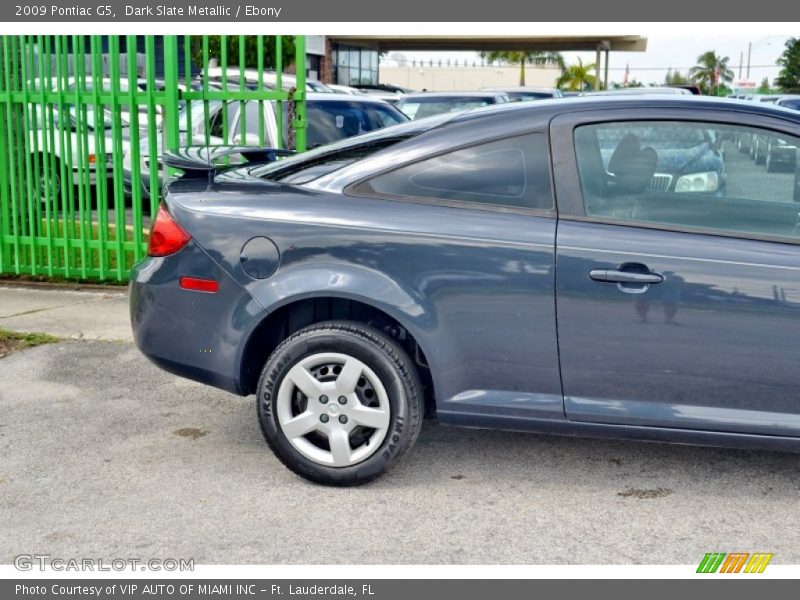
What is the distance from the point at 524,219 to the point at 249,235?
112 cm

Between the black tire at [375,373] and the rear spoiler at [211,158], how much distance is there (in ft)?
3.11

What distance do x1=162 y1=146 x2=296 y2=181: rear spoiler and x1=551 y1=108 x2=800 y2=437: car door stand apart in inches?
62.4

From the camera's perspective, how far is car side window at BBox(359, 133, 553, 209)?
4.07 m

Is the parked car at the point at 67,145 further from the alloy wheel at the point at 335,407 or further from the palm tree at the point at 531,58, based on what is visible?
the palm tree at the point at 531,58

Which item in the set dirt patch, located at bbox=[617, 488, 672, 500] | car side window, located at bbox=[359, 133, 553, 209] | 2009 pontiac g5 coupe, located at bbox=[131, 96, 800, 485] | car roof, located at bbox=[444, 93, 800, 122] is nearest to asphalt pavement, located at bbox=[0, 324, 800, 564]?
dirt patch, located at bbox=[617, 488, 672, 500]

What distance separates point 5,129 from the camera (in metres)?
7.97

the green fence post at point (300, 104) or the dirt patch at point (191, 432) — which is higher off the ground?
the green fence post at point (300, 104)

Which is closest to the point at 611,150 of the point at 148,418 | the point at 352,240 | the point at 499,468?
the point at 352,240

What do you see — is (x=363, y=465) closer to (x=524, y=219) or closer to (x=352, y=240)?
(x=352, y=240)

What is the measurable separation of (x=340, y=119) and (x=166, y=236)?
5.80 m

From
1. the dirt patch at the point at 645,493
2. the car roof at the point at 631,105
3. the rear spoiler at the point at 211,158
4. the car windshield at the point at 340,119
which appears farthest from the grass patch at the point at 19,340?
the dirt patch at the point at 645,493

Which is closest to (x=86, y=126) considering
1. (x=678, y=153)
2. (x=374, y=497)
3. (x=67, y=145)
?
(x=67, y=145)

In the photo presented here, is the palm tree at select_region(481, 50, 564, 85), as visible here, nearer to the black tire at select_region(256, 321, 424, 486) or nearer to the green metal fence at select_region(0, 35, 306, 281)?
the green metal fence at select_region(0, 35, 306, 281)

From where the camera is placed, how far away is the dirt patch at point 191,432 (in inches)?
191
